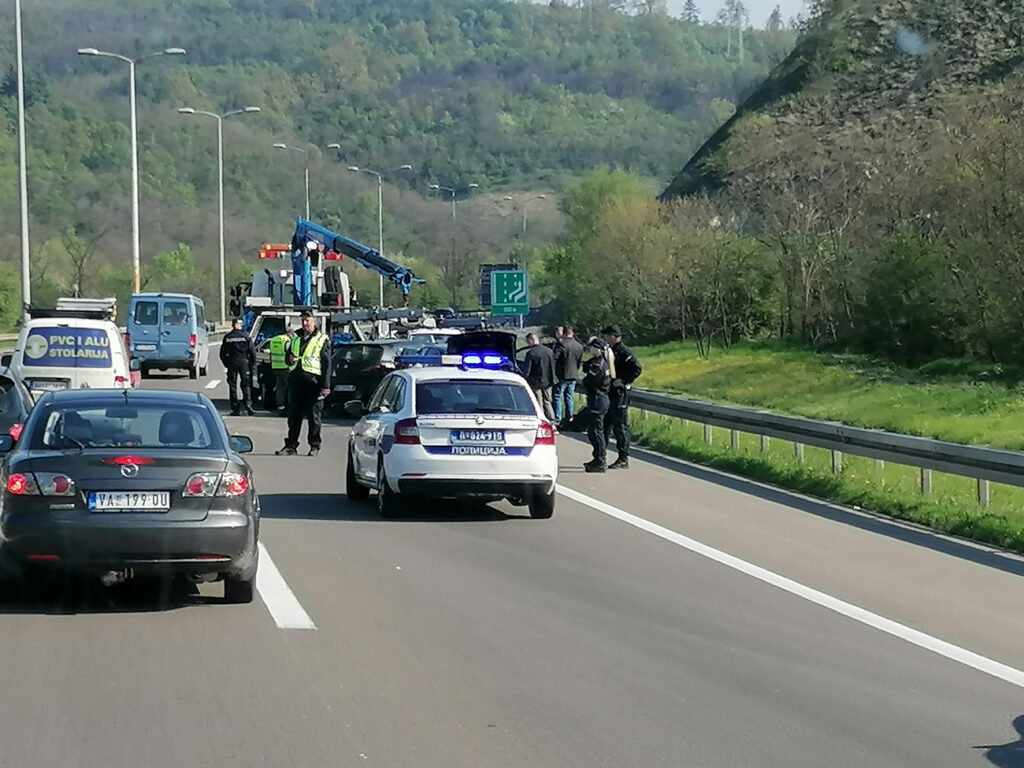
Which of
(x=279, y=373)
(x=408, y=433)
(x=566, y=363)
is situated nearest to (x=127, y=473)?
(x=408, y=433)

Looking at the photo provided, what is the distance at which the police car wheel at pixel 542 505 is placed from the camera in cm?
1658

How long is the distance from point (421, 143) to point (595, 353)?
170 metres

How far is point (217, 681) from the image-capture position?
865 centimetres

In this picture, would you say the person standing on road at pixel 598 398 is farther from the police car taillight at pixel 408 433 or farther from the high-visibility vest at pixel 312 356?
the police car taillight at pixel 408 433

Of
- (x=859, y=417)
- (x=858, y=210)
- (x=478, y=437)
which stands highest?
(x=858, y=210)

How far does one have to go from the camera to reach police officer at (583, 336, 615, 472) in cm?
2160

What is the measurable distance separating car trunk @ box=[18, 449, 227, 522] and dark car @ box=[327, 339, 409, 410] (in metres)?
20.0

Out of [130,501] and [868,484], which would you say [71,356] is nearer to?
[868,484]

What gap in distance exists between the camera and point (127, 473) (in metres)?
10.7

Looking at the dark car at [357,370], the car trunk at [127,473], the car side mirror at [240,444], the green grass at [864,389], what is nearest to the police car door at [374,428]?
the car side mirror at [240,444]

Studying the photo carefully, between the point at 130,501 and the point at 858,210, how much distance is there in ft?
148

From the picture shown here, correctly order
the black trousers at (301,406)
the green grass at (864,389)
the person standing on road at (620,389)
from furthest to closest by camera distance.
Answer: the green grass at (864,389), the black trousers at (301,406), the person standing on road at (620,389)

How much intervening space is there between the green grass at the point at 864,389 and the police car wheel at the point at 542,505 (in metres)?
9.50

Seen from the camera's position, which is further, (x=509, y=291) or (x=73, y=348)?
(x=509, y=291)
